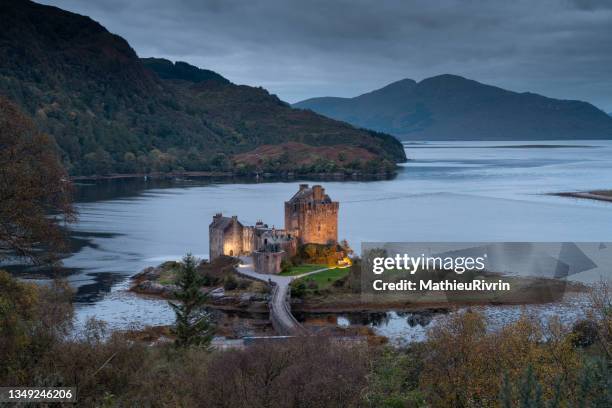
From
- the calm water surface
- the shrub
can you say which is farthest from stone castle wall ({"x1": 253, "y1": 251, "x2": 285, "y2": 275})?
the calm water surface

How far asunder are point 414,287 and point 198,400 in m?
34.2

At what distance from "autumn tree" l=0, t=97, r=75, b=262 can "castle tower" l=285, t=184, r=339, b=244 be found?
3849 centimetres

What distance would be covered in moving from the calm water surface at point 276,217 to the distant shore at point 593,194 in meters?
2.82

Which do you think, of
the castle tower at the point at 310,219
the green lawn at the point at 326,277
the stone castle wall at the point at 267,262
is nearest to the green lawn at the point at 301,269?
the stone castle wall at the point at 267,262

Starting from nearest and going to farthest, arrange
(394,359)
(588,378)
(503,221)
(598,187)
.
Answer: (588,378) < (394,359) < (503,221) < (598,187)

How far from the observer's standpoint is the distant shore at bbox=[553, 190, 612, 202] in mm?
110312

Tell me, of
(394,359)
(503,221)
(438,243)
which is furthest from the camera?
(503,221)

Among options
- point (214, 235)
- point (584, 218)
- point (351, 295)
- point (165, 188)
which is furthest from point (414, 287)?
point (165, 188)

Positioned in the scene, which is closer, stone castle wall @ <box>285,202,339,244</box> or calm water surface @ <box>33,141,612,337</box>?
calm water surface @ <box>33,141,612,337</box>

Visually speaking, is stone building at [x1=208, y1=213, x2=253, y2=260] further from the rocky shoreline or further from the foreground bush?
the foreground bush

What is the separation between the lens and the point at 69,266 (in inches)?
2254

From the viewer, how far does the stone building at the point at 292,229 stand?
53.4 m

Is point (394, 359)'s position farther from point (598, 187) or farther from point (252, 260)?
point (598, 187)

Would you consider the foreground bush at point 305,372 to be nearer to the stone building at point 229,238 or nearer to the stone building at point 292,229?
the stone building at point 292,229
